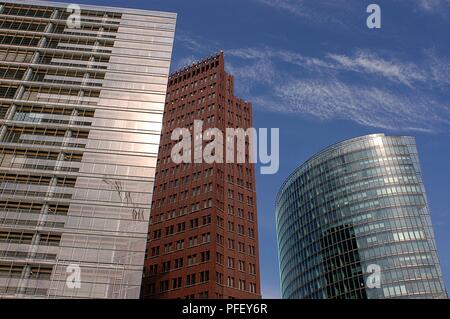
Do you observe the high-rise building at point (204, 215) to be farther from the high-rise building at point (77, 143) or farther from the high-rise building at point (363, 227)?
the high-rise building at point (363, 227)

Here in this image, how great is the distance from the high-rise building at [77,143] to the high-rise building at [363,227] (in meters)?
77.8

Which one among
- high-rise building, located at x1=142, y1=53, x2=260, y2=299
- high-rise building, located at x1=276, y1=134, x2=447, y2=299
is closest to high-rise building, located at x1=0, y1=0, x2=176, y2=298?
high-rise building, located at x1=142, y1=53, x2=260, y2=299

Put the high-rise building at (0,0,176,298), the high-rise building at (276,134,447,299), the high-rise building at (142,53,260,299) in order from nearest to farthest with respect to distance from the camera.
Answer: the high-rise building at (0,0,176,298)
the high-rise building at (142,53,260,299)
the high-rise building at (276,134,447,299)

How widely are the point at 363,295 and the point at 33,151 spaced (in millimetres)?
89020

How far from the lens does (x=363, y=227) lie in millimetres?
124438

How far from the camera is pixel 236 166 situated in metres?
101

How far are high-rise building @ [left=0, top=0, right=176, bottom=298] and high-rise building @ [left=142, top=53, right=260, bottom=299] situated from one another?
3082 centimetres

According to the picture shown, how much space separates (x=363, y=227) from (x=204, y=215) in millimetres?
53914

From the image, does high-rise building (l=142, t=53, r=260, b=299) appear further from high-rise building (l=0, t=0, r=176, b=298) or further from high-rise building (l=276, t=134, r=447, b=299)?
high-rise building (l=276, t=134, r=447, b=299)

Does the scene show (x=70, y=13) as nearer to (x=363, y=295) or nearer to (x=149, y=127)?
(x=149, y=127)

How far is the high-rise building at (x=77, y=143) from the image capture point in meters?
49.9

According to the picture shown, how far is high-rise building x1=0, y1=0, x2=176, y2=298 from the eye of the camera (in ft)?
164
